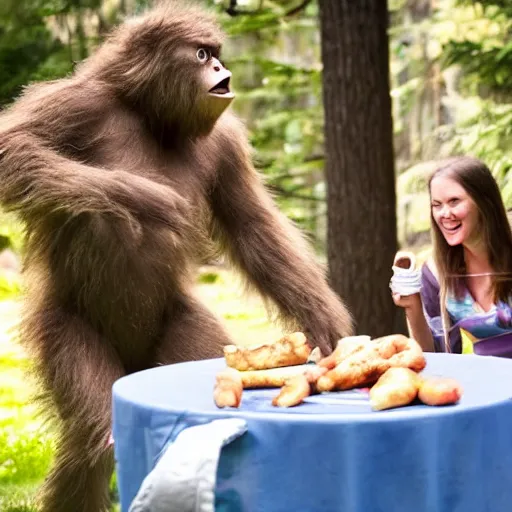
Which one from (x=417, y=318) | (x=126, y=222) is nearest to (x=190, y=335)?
(x=126, y=222)

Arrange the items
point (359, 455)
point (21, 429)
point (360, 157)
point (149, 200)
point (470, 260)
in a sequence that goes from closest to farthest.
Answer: point (359, 455), point (149, 200), point (470, 260), point (360, 157), point (21, 429)

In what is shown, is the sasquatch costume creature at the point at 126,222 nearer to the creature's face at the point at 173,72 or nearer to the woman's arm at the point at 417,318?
the creature's face at the point at 173,72

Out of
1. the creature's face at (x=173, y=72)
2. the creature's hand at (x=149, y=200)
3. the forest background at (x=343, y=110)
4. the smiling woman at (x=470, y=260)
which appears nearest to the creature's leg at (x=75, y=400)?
the forest background at (x=343, y=110)

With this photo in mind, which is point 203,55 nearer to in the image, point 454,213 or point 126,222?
point 126,222

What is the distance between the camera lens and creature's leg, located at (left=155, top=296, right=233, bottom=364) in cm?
389

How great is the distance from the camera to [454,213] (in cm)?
421

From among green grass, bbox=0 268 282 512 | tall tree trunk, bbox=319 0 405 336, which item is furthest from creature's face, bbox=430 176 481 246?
tall tree trunk, bbox=319 0 405 336

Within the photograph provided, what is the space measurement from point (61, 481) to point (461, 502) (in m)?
1.89

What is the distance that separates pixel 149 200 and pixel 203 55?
82 cm

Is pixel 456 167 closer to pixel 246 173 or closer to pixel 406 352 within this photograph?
pixel 246 173

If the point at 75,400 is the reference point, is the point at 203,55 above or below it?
above

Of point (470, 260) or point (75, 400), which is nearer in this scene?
point (75, 400)

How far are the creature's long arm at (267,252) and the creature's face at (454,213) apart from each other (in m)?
0.57

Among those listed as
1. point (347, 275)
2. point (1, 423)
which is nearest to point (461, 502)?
point (347, 275)
